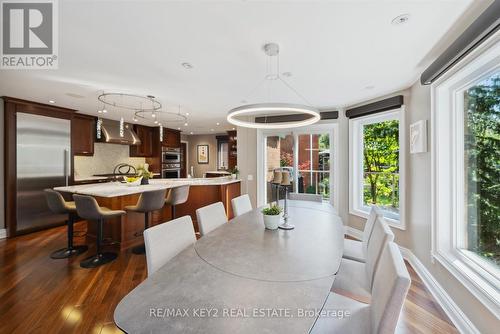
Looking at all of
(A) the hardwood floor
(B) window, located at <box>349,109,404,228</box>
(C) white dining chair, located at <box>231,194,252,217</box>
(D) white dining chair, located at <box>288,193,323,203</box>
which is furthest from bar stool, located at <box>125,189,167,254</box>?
(B) window, located at <box>349,109,404,228</box>

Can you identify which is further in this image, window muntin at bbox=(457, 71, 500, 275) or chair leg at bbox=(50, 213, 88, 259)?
chair leg at bbox=(50, 213, 88, 259)

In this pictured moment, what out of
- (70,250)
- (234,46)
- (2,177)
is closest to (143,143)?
(2,177)

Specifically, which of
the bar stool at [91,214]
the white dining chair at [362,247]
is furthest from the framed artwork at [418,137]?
the bar stool at [91,214]

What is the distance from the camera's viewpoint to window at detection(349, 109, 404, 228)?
3305 millimetres

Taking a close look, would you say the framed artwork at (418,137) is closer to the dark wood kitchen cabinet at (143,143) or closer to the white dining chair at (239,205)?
the white dining chair at (239,205)

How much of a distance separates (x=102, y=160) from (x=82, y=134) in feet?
3.04

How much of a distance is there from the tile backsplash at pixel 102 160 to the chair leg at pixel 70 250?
2.37 metres

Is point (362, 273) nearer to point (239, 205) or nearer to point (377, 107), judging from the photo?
point (239, 205)

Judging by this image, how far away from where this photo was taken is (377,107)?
332 centimetres

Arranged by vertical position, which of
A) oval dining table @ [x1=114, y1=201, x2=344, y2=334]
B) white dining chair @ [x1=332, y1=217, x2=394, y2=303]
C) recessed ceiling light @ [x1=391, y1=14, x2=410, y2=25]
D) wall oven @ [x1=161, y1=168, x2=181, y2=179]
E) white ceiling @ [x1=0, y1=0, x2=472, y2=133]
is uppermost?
white ceiling @ [x1=0, y1=0, x2=472, y2=133]

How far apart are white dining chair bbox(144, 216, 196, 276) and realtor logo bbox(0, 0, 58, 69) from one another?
1.73 metres

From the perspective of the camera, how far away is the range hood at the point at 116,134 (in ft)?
→ 17.0

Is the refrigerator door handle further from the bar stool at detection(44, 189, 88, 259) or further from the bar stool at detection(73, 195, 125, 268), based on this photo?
the bar stool at detection(73, 195, 125, 268)

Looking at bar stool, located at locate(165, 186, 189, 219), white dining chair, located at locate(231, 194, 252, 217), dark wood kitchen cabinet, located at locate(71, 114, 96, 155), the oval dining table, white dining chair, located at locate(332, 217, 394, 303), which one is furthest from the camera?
dark wood kitchen cabinet, located at locate(71, 114, 96, 155)
